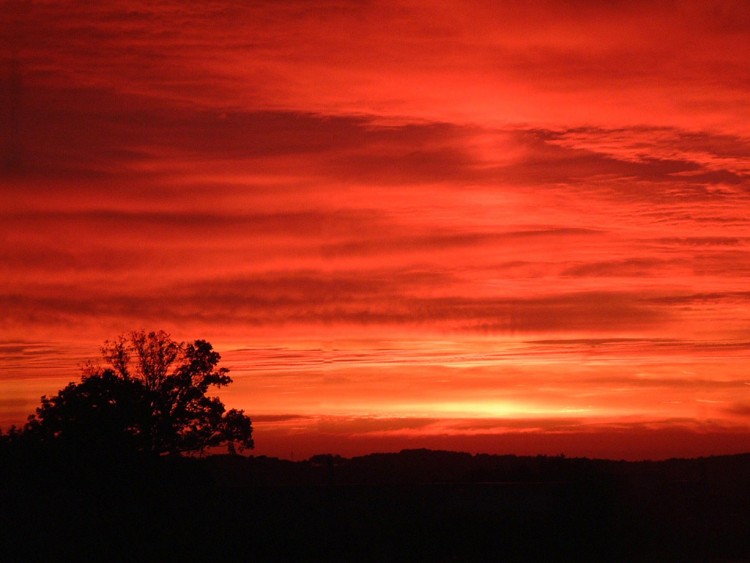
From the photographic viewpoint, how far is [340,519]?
3756 centimetres

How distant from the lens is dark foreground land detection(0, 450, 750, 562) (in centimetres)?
3325

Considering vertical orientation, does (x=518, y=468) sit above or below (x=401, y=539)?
above

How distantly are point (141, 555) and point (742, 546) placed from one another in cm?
2196

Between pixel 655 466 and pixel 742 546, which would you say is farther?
pixel 655 466

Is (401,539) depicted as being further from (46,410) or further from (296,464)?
(296,464)

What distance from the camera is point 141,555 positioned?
32250mm

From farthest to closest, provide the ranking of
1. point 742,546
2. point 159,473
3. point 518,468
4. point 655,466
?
point 655,466, point 518,468, point 159,473, point 742,546

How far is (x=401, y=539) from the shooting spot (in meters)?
35.1

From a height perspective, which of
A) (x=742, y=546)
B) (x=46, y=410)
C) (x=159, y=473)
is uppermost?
(x=46, y=410)

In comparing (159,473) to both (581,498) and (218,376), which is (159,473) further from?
(581,498)

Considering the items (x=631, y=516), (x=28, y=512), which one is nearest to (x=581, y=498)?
(x=631, y=516)

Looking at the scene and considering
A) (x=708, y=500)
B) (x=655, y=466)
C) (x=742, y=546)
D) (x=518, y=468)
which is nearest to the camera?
(x=742, y=546)

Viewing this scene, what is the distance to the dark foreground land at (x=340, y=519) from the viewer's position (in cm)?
3325

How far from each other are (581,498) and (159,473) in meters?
18.2
